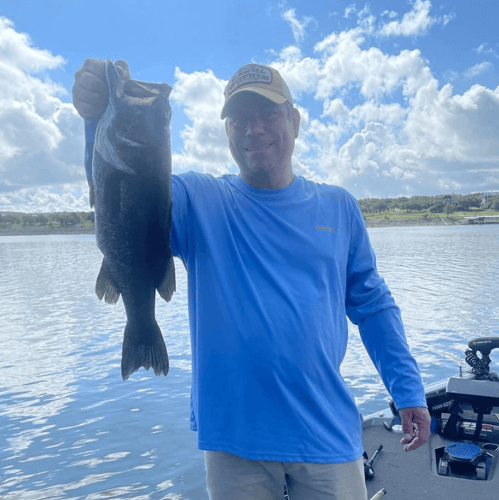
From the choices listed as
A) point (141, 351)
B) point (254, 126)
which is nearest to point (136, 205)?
point (141, 351)

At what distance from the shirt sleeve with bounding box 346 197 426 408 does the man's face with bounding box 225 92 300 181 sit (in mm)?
511

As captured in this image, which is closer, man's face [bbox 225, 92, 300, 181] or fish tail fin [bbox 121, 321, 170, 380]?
fish tail fin [bbox 121, 321, 170, 380]

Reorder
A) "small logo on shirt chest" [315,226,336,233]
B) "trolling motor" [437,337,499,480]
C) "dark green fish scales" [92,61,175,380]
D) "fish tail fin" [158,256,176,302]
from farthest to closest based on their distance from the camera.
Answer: "trolling motor" [437,337,499,480] < "small logo on shirt chest" [315,226,336,233] < "fish tail fin" [158,256,176,302] < "dark green fish scales" [92,61,175,380]

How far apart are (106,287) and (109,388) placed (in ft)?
36.5

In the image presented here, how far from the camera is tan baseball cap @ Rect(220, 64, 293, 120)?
2572mm

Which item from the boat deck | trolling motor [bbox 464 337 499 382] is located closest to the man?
the boat deck

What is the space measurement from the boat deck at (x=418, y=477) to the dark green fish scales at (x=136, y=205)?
309 cm

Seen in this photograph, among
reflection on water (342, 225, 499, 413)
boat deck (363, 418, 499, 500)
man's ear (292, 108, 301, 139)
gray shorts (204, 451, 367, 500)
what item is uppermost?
man's ear (292, 108, 301, 139)

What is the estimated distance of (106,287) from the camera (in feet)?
7.73

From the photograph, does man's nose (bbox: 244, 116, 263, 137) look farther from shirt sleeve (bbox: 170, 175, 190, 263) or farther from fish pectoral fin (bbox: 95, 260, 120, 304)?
fish pectoral fin (bbox: 95, 260, 120, 304)

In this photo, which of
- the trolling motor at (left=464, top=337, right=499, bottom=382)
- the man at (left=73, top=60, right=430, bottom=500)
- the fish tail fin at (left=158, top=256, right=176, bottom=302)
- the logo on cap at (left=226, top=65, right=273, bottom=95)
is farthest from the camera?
the trolling motor at (left=464, top=337, right=499, bottom=382)

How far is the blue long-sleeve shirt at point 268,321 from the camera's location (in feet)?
7.19

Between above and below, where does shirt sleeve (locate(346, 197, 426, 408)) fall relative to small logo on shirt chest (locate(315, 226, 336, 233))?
below

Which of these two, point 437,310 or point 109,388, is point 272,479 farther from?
point 437,310
